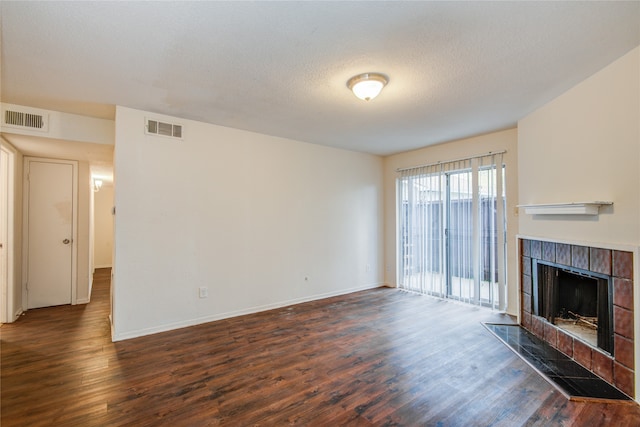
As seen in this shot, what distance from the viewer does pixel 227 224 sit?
398 centimetres

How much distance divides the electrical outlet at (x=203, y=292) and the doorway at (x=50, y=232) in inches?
98.3

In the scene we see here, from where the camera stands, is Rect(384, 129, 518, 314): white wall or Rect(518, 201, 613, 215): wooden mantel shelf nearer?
Rect(518, 201, 613, 215): wooden mantel shelf

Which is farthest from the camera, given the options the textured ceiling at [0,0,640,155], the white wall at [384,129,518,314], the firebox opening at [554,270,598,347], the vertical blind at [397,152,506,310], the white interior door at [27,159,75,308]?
the white interior door at [27,159,75,308]

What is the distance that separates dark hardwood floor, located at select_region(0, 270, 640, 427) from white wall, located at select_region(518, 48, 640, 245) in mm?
1377

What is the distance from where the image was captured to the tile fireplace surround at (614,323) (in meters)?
2.23

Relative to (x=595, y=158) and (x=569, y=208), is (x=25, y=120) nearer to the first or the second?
(x=569, y=208)

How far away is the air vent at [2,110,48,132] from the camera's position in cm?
310

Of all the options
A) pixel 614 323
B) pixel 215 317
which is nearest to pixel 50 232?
pixel 215 317

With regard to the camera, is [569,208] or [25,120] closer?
[569,208]

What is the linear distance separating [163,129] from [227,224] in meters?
1.40

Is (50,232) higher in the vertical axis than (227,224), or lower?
lower

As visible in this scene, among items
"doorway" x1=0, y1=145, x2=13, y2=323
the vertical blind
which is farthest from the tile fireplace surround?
"doorway" x1=0, y1=145, x2=13, y2=323

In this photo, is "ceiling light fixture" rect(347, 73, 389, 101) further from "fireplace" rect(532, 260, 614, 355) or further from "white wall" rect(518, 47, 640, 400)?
"fireplace" rect(532, 260, 614, 355)

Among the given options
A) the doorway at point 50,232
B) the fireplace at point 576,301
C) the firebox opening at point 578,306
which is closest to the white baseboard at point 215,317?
the doorway at point 50,232
